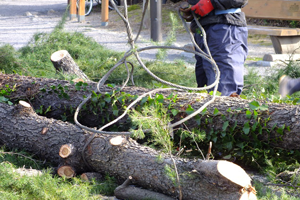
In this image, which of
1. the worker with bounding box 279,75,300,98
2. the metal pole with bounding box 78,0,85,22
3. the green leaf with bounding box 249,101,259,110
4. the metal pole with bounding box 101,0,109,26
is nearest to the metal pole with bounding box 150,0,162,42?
the metal pole with bounding box 101,0,109,26

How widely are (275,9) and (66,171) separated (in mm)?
6406

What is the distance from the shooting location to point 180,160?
2.36m

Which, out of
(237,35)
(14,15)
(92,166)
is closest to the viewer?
(92,166)

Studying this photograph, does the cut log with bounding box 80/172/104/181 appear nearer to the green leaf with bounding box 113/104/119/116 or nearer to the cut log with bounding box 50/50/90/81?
the green leaf with bounding box 113/104/119/116

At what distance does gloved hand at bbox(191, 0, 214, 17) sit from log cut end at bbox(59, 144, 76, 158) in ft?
6.69

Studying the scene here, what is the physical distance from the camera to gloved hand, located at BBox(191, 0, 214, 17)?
3.90 m

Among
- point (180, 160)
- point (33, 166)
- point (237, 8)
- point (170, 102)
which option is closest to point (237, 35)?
point (237, 8)

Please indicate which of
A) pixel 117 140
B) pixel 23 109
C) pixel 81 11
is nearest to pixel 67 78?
pixel 23 109

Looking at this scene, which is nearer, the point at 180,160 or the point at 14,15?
the point at 180,160

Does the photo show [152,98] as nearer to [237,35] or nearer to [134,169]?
[134,169]

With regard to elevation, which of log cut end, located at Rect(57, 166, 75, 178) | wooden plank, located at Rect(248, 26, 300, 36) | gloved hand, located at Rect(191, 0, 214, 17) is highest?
gloved hand, located at Rect(191, 0, 214, 17)

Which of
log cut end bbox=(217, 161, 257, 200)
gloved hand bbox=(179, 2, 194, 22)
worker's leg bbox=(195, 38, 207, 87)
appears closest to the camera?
log cut end bbox=(217, 161, 257, 200)

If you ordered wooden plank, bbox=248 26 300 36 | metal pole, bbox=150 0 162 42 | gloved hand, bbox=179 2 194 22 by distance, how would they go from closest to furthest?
1. gloved hand, bbox=179 2 194 22
2. wooden plank, bbox=248 26 300 36
3. metal pole, bbox=150 0 162 42

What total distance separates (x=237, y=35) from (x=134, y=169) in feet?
7.23
